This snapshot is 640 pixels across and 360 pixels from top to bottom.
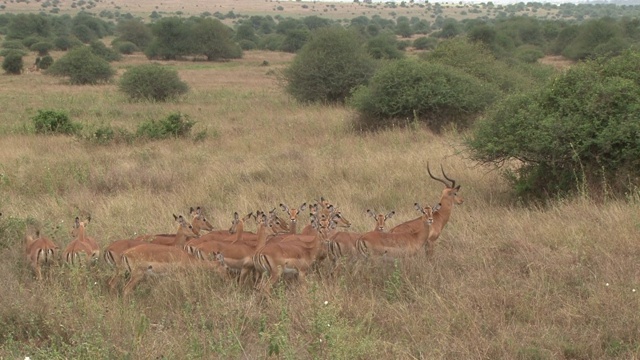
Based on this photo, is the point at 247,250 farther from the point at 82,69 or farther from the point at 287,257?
the point at 82,69

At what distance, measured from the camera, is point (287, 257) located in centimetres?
620

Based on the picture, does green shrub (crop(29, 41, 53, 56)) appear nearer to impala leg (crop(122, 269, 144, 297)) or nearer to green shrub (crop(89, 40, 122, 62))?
green shrub (crop(89, 40, 122, 62))

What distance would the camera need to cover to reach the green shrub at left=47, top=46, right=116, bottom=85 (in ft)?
106

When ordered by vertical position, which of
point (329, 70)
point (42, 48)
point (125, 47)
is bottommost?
point (125, 47)

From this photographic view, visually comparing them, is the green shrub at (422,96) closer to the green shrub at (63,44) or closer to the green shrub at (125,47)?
the green shrub at (63,44)

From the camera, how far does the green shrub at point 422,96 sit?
52.6 feet

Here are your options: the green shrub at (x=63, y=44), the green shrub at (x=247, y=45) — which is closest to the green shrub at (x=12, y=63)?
the green shrub at (x=63, y=44)

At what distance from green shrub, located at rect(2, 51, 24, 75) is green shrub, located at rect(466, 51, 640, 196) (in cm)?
3292

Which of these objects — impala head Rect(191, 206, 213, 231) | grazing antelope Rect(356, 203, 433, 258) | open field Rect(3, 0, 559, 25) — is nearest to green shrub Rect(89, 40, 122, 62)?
impala head Rect(191, 206, 213, 231)

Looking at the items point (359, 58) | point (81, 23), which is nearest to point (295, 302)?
point (359, 58)

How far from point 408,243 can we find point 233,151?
7.78 meters

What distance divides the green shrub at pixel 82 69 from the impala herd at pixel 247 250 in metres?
26.6

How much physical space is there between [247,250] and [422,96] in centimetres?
1029

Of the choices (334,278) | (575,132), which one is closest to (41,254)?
(334,278)
